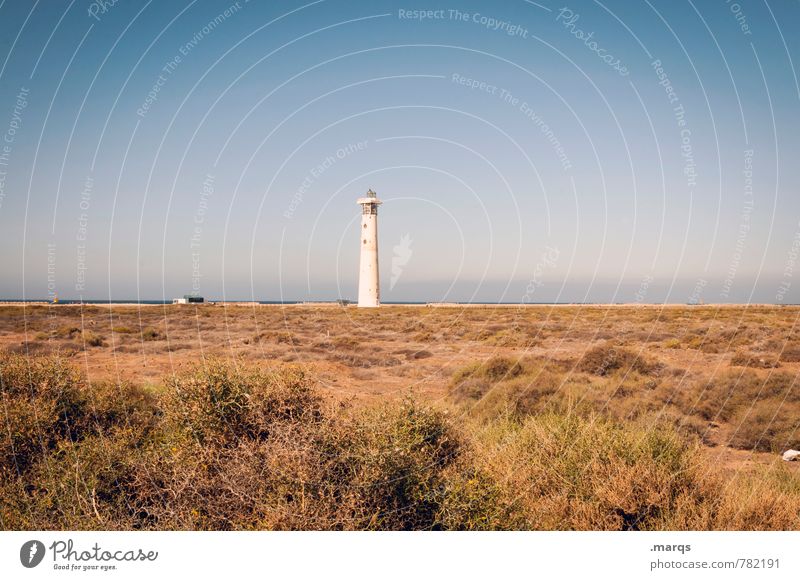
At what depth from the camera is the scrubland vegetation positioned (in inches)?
189

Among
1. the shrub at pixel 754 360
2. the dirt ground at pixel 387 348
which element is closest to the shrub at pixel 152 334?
the dirt ground at pixel 387 348

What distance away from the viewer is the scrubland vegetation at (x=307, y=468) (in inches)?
189

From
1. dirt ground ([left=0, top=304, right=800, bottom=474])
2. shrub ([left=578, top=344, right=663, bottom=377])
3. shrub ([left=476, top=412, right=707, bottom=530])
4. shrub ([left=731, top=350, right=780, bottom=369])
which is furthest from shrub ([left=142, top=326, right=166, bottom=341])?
shrub ([left=731, top=350, right=780, bottom=369])

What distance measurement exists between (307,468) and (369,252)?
160 feet

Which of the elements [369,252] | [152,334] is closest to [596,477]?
[152,334]

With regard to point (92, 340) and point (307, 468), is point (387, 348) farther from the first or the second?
point (307, 468)

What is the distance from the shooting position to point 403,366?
A: 18.8m

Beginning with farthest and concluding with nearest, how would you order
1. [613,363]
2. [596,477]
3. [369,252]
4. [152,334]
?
1. [369,252]
2. [152,334]
3. [613,363]
4. [596,477]

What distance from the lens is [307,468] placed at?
466 cm

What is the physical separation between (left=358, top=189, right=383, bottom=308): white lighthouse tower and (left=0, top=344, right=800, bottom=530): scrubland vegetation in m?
44.9

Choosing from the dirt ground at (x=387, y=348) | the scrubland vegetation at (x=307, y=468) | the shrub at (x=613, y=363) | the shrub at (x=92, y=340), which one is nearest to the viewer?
the scrubland vegetation at (x=307, y=468)

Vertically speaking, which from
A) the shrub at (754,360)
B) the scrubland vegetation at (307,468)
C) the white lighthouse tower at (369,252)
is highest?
the white lighthouse tower at (369,252)

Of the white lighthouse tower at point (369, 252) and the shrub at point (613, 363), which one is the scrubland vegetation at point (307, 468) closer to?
the shrub at point (613, 363)

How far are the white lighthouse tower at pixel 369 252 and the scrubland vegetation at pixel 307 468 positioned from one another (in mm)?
44857
